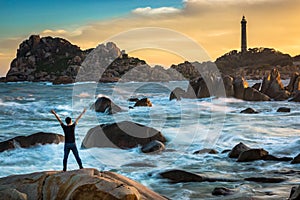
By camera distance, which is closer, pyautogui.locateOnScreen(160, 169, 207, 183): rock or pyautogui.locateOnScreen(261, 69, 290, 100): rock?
pyautogui.locateOnScreen(160, 169, 207, 183): rock

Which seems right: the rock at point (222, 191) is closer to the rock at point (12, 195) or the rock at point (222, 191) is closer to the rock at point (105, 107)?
the rock at point (12, 195)

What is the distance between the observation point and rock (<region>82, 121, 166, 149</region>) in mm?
15664

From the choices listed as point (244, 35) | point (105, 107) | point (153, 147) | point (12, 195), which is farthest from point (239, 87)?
point (244, 35)

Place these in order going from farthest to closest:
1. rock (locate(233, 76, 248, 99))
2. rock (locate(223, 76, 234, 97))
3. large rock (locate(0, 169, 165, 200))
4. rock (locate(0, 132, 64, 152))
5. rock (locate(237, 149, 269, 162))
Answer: rock (locate(223, 76, 234, 97))
rock (locate(233, 76, 248, 99))
rock (locate(0, 132, 64, 152))
rock (locate(237, 149, 269, 162))
large rock (locate(0, 169, 165, 200))

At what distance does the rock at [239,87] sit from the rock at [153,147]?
1117 inches

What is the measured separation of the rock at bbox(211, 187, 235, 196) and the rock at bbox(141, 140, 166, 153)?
18.2ft

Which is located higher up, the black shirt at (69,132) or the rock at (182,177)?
the black shirt at (69,132)

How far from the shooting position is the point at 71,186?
6.85 m

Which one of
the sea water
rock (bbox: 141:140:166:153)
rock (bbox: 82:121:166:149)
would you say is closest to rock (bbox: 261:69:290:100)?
the sea water

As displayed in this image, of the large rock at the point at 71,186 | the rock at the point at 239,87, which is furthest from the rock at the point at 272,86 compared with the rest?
the large rock at the point at 71,186

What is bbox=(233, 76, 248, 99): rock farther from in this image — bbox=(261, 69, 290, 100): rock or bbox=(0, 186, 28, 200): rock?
bbox=(0, 186, 28, 200): rock

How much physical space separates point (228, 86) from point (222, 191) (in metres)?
35.8

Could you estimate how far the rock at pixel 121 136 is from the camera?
1566cm

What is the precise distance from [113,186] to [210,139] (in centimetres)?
1194
